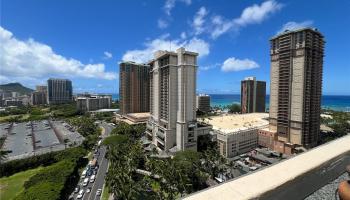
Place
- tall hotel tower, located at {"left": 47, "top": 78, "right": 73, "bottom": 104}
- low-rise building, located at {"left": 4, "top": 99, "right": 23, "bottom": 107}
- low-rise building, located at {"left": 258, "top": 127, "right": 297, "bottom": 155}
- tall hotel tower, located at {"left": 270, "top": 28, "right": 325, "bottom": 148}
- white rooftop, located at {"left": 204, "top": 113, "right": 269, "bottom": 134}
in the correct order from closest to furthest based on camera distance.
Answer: tall hotel tower, located at {"left": 270, "top": 28, "right": 325, "bottom": 148}
low-rise building, located at {"left": 258, "top": 127, "right": 297, "bottom": 155}
white rooftop, located at {"left": 204, "top": 113, "right": 269, "bottom": 134}
low-rise building, located at {"left": 4, "top": 99, "right": 23, "bottom": 107}
tall hotel tower, located at {"left": 47, "top": 78, "right": 73, "bottom": 104}

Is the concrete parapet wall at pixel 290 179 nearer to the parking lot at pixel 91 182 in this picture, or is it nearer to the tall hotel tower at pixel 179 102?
the parking lot at pixel 91 182

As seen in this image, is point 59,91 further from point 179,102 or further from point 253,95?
point 253,95

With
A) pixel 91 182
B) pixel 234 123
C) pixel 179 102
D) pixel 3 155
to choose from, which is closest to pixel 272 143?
pixel 234 123

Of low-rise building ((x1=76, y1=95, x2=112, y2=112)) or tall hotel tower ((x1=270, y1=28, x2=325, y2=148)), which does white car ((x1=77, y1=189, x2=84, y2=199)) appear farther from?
low-rise building ((x1=76, y1=95, x2=112, y2=112))

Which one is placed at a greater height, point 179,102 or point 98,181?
point 179,102

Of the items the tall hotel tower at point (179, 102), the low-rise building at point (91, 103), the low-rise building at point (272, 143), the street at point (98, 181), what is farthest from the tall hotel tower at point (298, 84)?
the low-rise building at point (91, 103)

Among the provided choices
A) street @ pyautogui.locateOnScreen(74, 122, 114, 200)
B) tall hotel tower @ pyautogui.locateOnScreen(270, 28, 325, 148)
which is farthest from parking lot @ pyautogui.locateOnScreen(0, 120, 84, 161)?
tall hotel tower @ pyautogui.locateOnScreen(270, 28, 325, 148)
